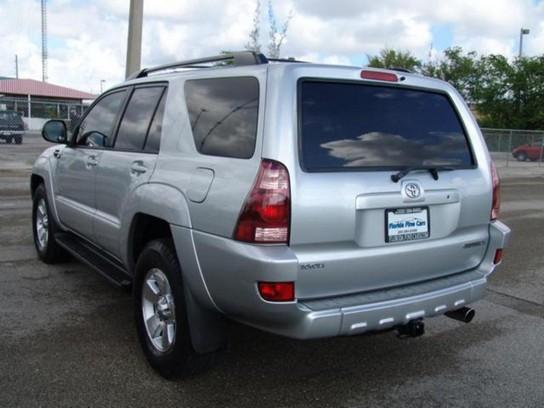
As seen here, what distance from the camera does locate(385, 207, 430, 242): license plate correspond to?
10.5 ft

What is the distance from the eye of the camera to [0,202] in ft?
33.9

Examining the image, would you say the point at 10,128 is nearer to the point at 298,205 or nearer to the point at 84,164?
the point at 84,164

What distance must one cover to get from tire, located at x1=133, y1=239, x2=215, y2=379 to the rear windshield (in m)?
1.06

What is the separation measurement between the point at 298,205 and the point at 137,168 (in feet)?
4.79

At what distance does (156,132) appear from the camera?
12.8 ft

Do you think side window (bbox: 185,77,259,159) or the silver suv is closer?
the silver suv

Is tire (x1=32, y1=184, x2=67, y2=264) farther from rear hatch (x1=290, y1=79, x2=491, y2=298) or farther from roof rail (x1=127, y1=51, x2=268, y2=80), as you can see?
rear hatch (x1=290, y1=79, x2=491, y2=298)

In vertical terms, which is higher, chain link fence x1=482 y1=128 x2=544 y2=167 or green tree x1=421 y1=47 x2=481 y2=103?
green tree x1=421 y1=47 x2=481 y2=103

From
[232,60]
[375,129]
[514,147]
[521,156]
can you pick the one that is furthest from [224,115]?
[521,156]

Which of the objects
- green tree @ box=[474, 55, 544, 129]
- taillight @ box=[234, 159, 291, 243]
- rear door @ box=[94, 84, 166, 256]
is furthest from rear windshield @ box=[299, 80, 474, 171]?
green tree @ box=[474, 55, 544, 129]

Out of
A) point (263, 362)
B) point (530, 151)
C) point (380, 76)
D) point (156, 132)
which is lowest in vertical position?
point (263, 362)

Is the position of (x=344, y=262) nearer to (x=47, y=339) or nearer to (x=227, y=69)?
(x=227, y=69)

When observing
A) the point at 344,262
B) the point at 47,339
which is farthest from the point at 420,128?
the point at 47,339

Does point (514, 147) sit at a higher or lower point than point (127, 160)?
higher
